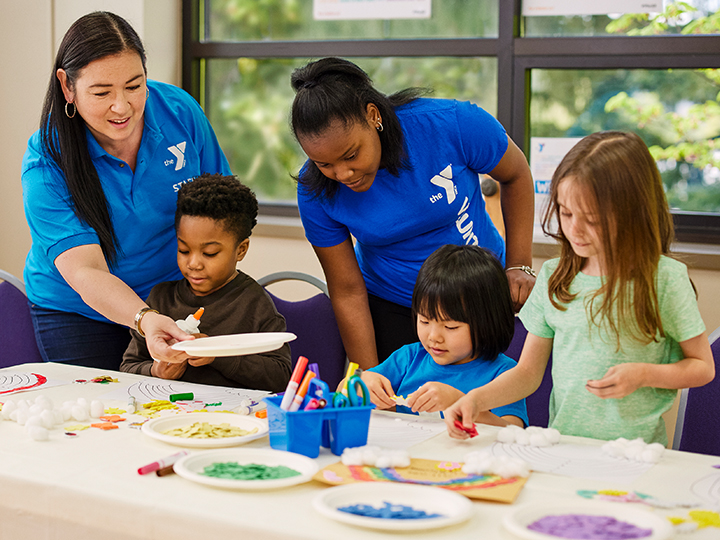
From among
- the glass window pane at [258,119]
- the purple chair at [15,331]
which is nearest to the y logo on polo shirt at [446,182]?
the purple chair at [15,331]

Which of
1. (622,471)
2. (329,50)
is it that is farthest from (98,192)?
(329,50)

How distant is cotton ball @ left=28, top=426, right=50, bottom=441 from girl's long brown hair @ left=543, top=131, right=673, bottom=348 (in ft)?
2.90

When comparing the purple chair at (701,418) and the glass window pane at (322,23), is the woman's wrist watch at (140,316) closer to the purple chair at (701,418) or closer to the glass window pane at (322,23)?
Answer: the purple chair at (701,418)

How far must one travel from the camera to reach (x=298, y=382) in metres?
1.05

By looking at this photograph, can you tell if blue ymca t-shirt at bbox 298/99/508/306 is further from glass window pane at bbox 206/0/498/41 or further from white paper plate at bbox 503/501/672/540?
glass window pane at bbox 206/0/498/41

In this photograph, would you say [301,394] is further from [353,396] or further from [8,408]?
[8,408]

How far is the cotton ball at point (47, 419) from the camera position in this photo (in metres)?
1.13

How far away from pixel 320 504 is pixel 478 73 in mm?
2412

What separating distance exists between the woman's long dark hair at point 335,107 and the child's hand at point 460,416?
0.66m

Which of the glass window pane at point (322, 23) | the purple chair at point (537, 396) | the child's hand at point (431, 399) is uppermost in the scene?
the glass window pane at point (322, 23)

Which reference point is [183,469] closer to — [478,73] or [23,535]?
[23,535]

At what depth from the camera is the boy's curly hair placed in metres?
1.72

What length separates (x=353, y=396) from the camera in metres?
1.06

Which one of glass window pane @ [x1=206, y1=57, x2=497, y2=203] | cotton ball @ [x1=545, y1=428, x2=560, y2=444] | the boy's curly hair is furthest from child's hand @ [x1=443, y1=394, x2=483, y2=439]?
glass window pane @ [x1=206, y1=57, x2=497, y2=203]
